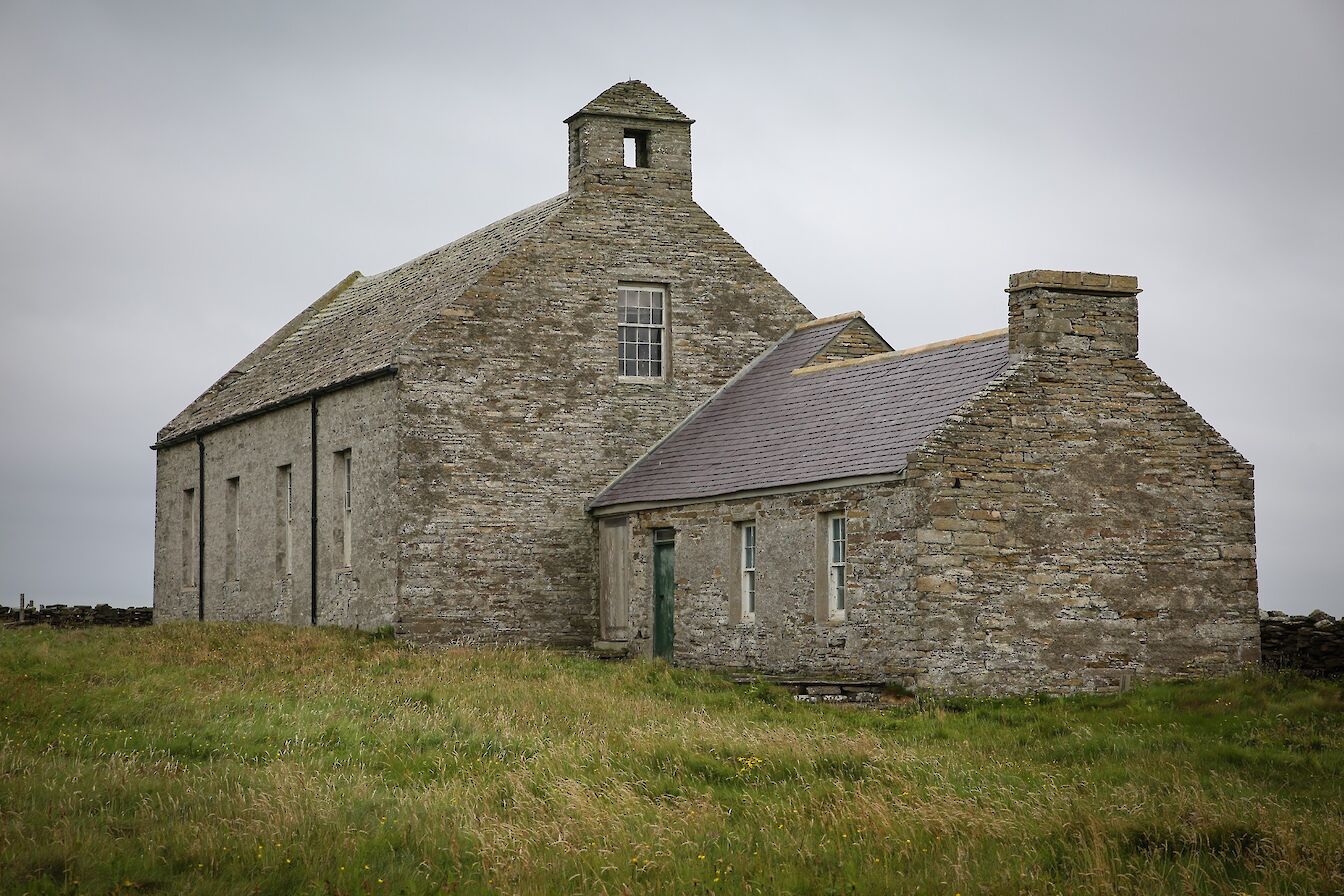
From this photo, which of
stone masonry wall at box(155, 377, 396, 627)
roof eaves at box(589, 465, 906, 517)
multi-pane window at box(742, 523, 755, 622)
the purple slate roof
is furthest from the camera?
stone masonry wall at box(155, 377, 396, 627)

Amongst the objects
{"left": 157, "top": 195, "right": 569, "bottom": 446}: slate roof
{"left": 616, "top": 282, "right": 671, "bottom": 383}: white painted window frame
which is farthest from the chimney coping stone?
{"left": 157, "top": 195, "right": 569, "bottom": 446}: slate roof

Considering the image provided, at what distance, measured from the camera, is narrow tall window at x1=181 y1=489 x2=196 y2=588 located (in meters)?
37.4

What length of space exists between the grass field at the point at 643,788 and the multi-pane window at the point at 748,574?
2.99 metres

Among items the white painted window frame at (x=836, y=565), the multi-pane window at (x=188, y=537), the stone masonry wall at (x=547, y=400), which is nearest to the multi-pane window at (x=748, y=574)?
the white painted window frame at (x=836, y=565)

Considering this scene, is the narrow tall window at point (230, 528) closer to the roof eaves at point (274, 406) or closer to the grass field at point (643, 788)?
the roof eaves at point (274, 406)

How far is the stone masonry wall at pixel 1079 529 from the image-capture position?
2097 centimetres

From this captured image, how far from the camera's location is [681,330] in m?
29.8

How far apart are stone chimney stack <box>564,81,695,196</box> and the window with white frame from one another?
8.76 metres

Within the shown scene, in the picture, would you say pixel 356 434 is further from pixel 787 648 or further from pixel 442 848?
pixel 442 848

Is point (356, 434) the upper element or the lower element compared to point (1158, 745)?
upper

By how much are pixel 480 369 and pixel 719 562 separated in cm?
615

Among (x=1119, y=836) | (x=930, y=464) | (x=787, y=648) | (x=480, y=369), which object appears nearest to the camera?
(x=1119, y=836)

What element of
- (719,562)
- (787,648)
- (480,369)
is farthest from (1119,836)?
(480,369)

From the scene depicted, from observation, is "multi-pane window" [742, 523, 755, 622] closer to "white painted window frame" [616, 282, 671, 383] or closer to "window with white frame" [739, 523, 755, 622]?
"window with white frame" [739, 523, 755, 622]
